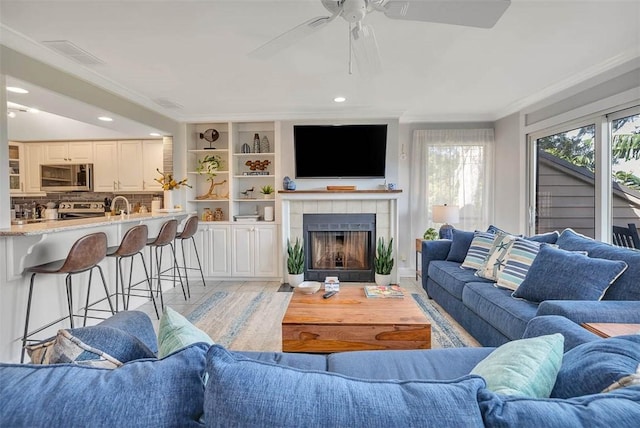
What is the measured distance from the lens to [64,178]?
5.16 m

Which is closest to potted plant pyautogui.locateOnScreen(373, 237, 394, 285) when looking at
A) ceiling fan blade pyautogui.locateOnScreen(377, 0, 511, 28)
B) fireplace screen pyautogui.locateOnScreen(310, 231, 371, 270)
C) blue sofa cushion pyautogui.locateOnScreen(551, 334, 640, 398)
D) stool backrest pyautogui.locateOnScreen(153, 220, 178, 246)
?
fireplace screen pyautogui.locateOnScreen(310, 231, 371, 270)

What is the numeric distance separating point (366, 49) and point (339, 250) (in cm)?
304

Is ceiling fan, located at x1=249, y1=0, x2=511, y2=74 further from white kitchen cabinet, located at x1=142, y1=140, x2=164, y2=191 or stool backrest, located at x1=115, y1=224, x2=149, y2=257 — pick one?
white kitchen cabinet, located at x1=142, y1=140, x2=164, y2=191

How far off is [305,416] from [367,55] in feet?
7.01

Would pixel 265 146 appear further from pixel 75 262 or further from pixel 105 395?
pixel 105 395

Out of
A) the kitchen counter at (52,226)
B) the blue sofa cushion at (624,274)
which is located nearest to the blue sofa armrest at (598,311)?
the blue sofa cushion at (624,274)

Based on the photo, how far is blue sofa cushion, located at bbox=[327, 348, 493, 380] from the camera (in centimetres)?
127

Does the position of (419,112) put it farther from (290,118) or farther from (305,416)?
(305,416)

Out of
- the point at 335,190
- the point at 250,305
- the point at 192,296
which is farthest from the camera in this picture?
the point at 335,190

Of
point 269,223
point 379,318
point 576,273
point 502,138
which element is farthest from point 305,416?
point 502,138

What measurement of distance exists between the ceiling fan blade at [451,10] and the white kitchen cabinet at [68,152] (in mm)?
5240

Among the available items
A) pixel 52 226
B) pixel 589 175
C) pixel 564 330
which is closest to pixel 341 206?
pixel 589 175

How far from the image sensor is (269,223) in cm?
457

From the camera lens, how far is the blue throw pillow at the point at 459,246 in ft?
11.3
